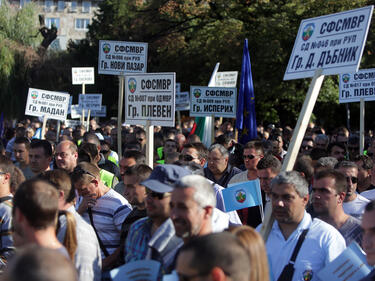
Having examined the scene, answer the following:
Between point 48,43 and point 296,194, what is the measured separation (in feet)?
132

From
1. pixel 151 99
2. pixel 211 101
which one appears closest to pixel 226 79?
pixel 211 101

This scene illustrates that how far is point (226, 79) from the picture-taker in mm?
16484

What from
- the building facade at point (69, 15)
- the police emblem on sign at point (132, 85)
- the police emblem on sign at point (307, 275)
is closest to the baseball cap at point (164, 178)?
the police emblem on sign at point (307, 275)

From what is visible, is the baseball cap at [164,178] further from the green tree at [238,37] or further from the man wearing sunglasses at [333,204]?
the green tree at [238,37]

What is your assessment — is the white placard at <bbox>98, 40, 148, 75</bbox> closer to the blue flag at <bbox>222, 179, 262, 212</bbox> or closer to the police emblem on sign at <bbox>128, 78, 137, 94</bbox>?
the police emblem on sign at <bbox>128, 78, 137, 94</bbox>

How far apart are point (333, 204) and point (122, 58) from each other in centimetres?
592

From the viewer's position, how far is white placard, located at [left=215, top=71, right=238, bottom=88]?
16.3m

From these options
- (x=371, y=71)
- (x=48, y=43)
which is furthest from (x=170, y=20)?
(x=371, y=71)

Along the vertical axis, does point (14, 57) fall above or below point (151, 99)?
above

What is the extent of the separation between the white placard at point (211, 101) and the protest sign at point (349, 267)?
30.6ft

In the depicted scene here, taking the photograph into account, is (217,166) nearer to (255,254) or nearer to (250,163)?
(250,163)

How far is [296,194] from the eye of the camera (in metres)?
4.70

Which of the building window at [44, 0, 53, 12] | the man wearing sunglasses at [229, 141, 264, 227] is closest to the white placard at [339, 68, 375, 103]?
the man wearing sunglasses at [229, 141, 264, 227]

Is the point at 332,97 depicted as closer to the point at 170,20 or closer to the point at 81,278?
the point at 170,20
